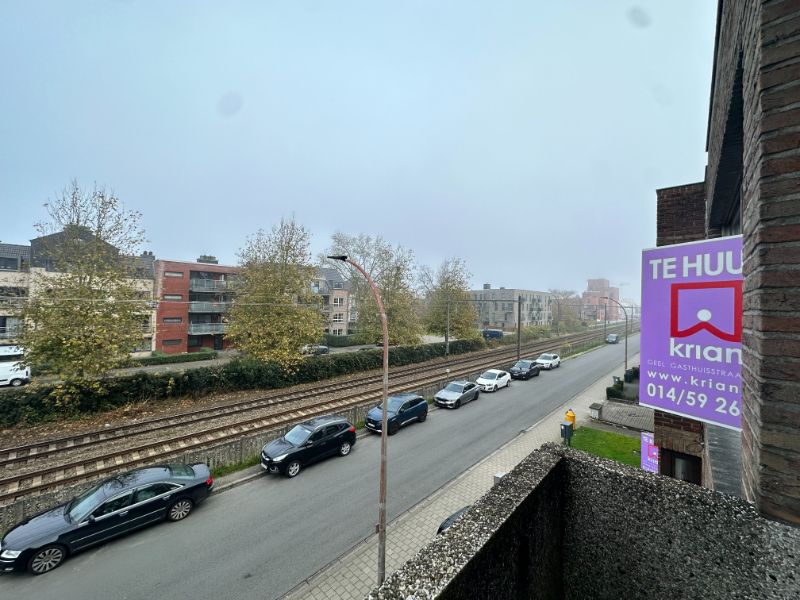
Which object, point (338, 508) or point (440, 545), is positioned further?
point (338, 508)

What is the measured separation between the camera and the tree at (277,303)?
842 inches

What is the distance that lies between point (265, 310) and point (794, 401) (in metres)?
22.5

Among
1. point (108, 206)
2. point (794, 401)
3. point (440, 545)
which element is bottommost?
point (440, 545)

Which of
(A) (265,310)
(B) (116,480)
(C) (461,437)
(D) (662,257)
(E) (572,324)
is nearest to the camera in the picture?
(D) (662,257)

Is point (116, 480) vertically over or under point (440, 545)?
under

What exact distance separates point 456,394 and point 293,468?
34.1 feet

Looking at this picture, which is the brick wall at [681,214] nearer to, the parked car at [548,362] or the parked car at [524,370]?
the parked car at [524,370]

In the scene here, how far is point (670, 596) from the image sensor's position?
2.16 m

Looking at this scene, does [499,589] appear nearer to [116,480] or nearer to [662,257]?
[662,257]

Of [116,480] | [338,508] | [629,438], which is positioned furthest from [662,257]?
[629,438]

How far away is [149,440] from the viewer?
13523 millimetres

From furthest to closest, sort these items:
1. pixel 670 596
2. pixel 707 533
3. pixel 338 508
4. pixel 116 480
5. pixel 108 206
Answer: pixel 108 206 < pixel 338 508 < pixel 116 480 < pixel 670 596 < pixel 707 533

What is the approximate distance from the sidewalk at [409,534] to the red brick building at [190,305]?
30795 millimetres

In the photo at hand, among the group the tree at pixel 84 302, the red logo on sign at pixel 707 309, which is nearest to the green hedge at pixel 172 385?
the tree at pixel 84 302
